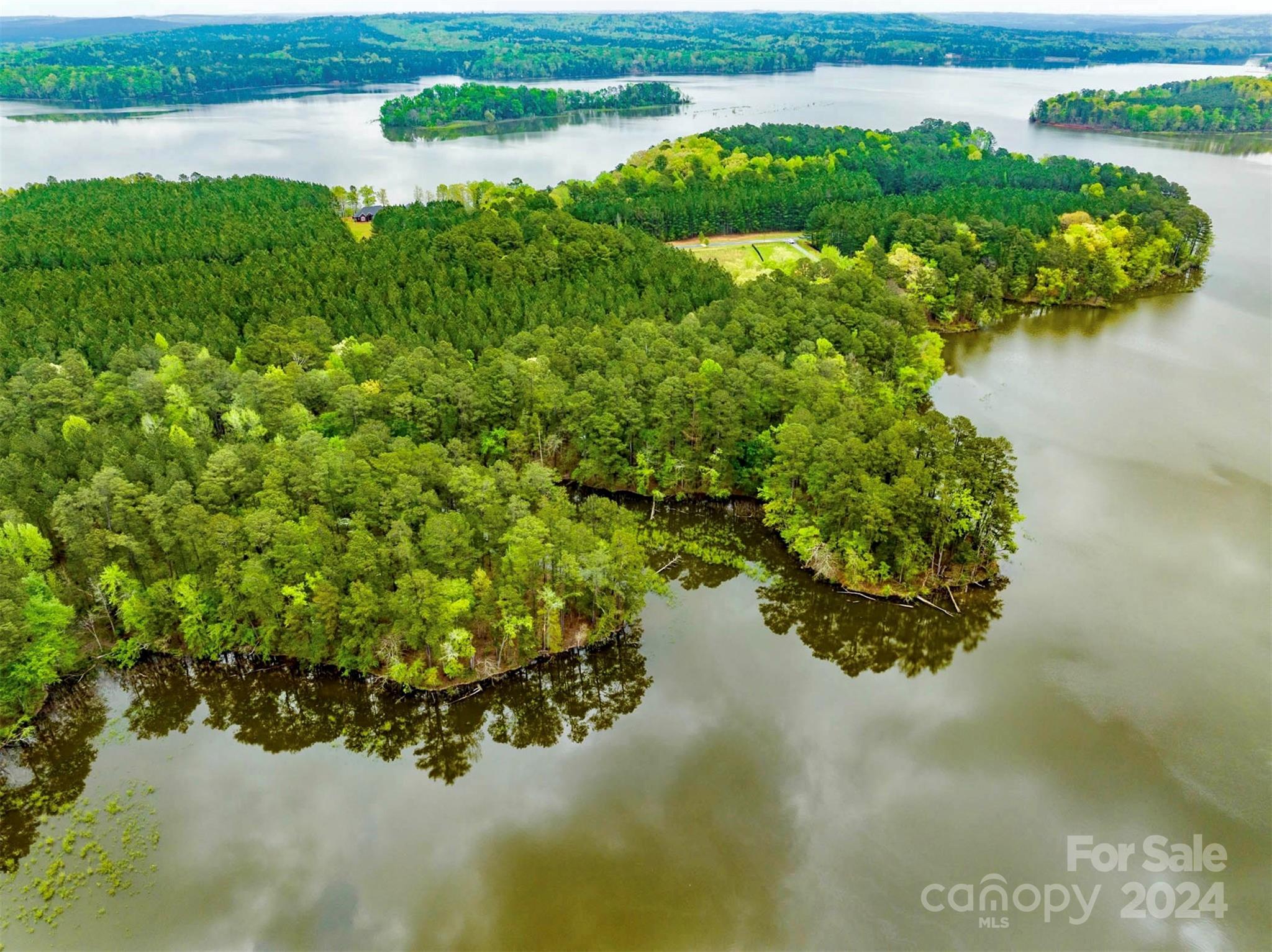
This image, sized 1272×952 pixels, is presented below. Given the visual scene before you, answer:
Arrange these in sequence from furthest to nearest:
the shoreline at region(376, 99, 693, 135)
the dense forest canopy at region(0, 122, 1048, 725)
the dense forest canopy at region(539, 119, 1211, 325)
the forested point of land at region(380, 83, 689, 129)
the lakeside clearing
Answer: the forested point of land at region(380, 83, 689, 129), the shoreline at region(376, 99, 693, 135), the lakeside clearing, the dense forest canopy at region(539, 119, 1211, 325), the dense forest canopy at region(0, 122, 1048, 725)

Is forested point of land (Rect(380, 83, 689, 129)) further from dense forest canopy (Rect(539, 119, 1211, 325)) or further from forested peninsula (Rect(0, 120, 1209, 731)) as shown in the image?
forested peninsula (Rect(0, 120, 1209, 731))

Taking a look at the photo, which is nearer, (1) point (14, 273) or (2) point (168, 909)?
(2) point (168, 909)

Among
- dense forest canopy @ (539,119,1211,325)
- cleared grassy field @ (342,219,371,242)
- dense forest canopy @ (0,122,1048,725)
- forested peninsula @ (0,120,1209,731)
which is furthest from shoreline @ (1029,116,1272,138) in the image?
cleared grassy field @ (342,219,371,242)

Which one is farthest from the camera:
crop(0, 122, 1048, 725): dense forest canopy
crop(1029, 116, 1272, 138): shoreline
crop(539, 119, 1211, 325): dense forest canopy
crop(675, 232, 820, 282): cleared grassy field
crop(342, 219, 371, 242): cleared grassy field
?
crop(1029, 116, 1272, 138): shoreline

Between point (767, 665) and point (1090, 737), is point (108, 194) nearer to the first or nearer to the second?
point (767, 665)

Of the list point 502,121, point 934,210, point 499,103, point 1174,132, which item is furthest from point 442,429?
point 1174,132

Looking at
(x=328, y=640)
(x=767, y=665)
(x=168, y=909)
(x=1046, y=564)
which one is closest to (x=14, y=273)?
(x=328, y=640)
